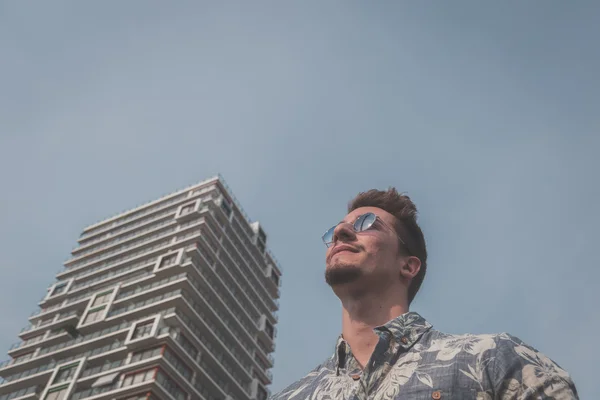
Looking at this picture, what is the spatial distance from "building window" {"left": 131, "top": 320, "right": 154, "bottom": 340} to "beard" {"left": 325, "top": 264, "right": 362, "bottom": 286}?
144 feet

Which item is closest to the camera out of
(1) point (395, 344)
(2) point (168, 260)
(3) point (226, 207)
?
(1) point (395, 344)

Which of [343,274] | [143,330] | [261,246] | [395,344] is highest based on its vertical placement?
[261,246]

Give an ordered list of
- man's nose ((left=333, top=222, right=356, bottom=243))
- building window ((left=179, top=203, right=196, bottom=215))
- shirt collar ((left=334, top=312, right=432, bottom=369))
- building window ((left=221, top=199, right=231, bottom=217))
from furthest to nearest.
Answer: building window ((left=221, top=199, right=231, bottom=217)) < building window ((left=179, top=203, right=196, bottom=215)) < man's nose ((left=333, top=222, right=356, bottom=243)) < shirt collar ((left=334, top=312, right=432, bottom=369))

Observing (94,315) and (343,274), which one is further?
(94,315)

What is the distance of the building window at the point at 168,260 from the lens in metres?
51.8

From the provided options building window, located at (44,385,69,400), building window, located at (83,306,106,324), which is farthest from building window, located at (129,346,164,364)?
building window, located at (83,306,106,324)

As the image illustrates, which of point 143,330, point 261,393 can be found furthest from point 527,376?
point 261,393

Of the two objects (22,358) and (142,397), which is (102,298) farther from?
(142,397)

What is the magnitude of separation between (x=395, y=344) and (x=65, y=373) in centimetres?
4952

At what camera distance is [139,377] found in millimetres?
42000

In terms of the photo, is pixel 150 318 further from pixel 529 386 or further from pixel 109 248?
pixel 529 386

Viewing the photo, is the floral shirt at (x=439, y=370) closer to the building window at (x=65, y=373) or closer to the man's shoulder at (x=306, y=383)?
the man's shoulder at (x=306, y=383)

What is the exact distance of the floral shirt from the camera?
8.18 feet

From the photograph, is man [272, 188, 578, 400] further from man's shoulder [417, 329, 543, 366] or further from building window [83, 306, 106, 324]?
building window [83, 306, 106, 324]
